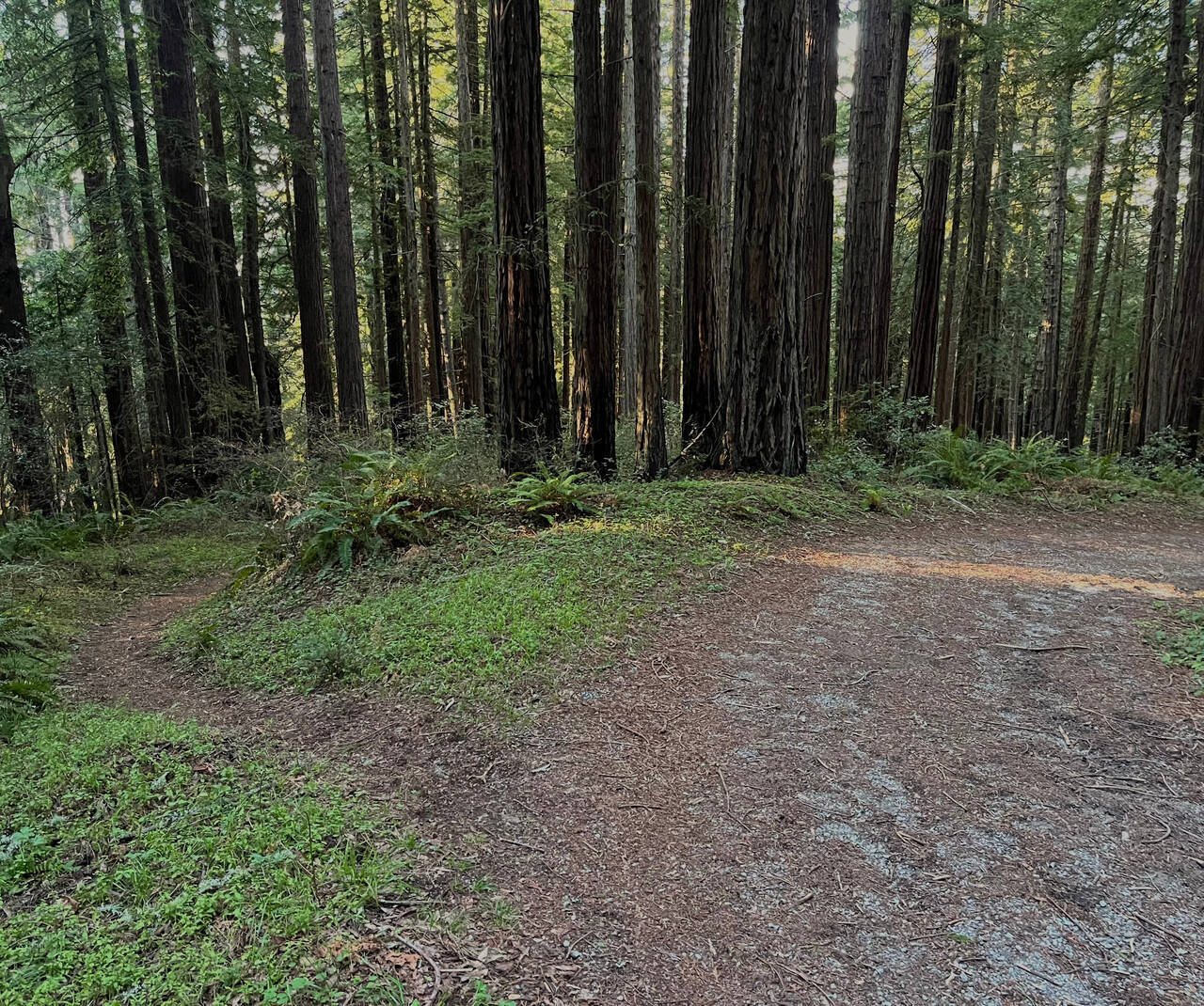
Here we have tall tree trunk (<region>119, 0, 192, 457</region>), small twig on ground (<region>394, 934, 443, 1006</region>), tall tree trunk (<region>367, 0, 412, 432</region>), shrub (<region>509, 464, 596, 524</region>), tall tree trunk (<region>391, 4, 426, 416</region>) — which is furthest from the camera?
tall tree trunk (<region>367, 0, 412, 432</region>)

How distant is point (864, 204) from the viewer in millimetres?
11039

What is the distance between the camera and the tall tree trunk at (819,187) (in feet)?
38.2

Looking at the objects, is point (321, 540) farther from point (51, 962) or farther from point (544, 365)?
point (51, 962)

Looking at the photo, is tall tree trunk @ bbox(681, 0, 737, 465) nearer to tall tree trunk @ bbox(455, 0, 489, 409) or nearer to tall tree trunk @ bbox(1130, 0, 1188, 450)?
tall tree trunk @ bbox(455, 0, 489, 409)

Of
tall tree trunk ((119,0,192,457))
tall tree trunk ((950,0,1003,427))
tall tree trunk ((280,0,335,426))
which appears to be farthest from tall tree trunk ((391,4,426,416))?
tall tree trunk ((950,0,1003,427))

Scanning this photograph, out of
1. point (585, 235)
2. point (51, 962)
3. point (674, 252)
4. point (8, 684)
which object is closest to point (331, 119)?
point (585, 235)

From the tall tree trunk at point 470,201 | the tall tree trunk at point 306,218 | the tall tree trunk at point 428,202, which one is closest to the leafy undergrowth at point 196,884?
the tall tree trunk at point 306,218

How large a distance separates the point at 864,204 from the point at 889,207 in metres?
1.40

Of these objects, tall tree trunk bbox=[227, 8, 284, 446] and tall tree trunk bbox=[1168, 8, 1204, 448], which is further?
tall tree trunk bbox=[227, 8, 284, 446]

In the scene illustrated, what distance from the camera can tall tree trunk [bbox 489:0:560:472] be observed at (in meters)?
7.69

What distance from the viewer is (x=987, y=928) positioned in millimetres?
2283

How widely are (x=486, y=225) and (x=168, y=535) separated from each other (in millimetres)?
10739

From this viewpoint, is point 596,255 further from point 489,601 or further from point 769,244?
point 489,601

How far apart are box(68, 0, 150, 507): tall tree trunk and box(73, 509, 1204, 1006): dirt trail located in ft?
26.2
